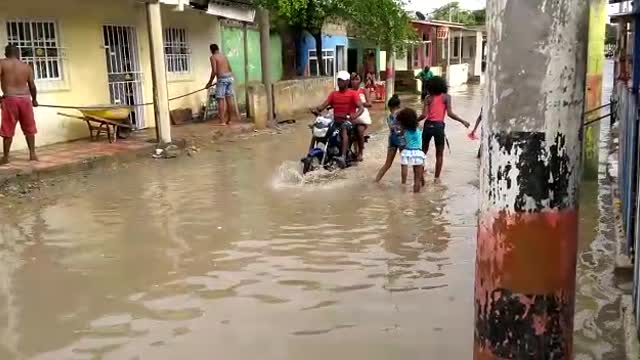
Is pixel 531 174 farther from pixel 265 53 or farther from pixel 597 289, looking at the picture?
pixel 265 53

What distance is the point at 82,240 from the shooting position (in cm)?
688

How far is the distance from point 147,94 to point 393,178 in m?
7.11

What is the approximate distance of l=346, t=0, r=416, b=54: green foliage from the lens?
2145cm

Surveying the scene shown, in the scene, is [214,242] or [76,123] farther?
[76,123]

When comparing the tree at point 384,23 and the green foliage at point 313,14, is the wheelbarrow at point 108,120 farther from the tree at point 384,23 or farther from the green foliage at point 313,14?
the tree at point 384,23

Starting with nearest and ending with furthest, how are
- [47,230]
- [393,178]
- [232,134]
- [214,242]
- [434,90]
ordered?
[214,242] < [47,230] < [434,90] < [393,178] < [232,134]

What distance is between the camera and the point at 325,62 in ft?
86.4

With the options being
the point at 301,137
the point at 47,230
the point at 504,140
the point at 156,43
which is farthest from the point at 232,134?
the point at 504,140

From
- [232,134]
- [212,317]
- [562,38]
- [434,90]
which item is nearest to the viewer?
[562,38]

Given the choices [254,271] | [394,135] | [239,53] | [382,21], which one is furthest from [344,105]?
[382,21]

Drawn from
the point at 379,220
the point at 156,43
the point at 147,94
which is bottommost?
the point at 379,220

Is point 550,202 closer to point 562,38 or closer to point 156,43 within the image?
point 562,38

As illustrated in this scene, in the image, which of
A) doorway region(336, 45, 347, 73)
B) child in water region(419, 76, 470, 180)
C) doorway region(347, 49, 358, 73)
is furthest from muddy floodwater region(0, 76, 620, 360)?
doorway region(347, 49, 358, 73)

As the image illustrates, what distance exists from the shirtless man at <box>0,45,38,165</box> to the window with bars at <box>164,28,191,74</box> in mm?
5987
